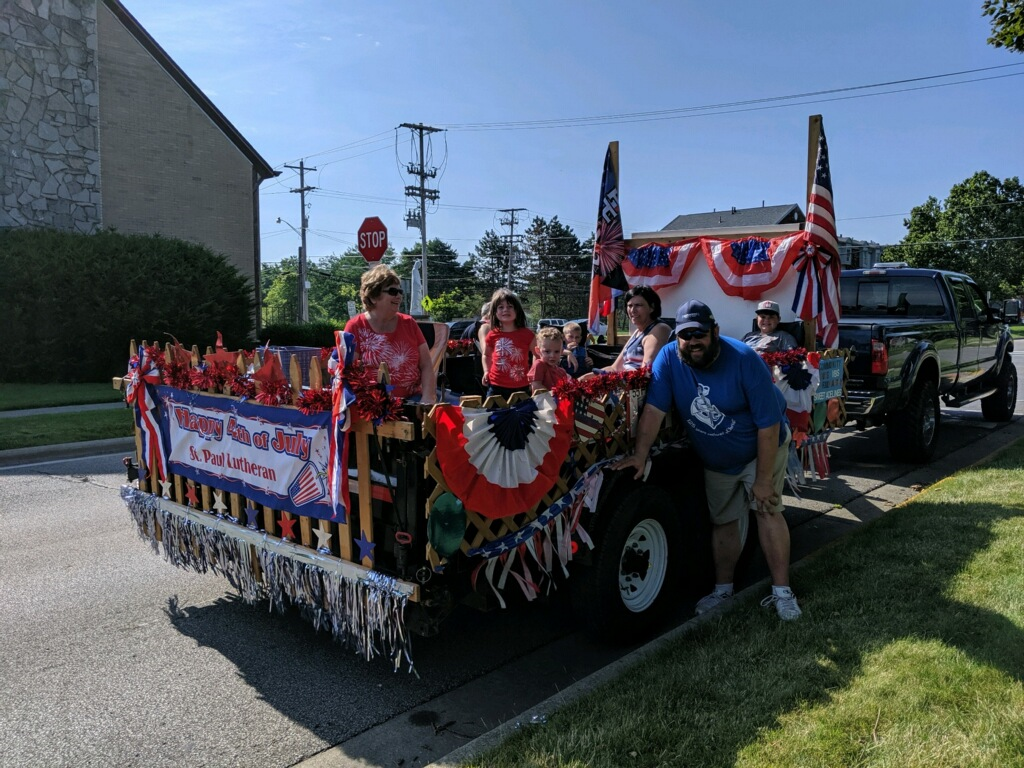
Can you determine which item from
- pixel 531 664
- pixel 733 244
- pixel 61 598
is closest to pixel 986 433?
pixel 733 244

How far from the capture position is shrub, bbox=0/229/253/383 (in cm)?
1681

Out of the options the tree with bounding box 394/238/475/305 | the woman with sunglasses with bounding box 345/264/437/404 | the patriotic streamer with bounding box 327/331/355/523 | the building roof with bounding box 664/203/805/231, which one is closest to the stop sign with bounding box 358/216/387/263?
the woman with sunglasses with bounding box 345/264/437/404

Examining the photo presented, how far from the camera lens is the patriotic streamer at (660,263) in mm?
7648

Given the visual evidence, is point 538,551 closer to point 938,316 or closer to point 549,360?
point 549,360

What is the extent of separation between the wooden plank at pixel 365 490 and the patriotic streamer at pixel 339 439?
0.06 meters

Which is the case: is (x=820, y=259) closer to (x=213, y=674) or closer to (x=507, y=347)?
(x=507, y=347)

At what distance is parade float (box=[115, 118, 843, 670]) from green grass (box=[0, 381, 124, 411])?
33.4ft

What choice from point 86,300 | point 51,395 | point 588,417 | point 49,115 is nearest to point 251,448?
point 588,417

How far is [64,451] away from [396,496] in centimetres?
863

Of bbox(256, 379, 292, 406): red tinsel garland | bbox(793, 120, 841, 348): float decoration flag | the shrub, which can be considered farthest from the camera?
the shrub

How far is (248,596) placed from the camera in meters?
4.17

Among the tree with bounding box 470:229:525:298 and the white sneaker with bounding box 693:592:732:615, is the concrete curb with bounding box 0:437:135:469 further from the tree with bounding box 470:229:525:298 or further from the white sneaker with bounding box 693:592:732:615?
the tree with bounding box 470:229:525:298

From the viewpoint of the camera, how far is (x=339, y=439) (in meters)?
3.45

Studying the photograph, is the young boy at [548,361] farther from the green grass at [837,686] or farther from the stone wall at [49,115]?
the stone wall at [49,115]
